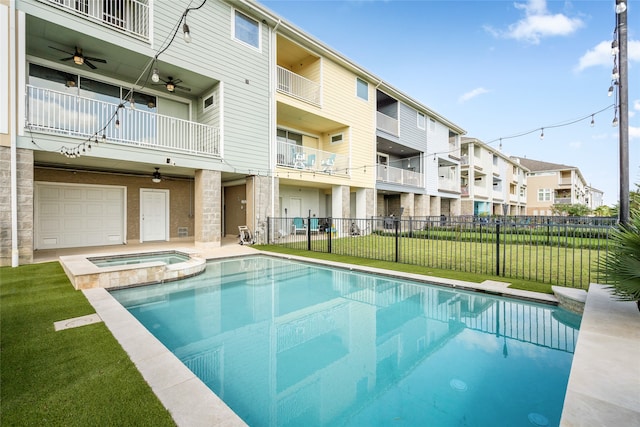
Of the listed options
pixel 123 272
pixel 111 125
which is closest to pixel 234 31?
pixel 111 125

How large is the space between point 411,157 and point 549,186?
117ft

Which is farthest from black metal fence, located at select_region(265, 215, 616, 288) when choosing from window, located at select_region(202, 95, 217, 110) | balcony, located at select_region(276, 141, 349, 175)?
window, located at select_region(202, 95, 217, 110)

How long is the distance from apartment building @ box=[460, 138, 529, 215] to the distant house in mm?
4774

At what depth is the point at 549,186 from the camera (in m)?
44.2

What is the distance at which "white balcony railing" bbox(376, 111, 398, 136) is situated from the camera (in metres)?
18.5

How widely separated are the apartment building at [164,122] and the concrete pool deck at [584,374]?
5.21m

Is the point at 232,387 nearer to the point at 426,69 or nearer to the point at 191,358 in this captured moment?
the point at 191,358

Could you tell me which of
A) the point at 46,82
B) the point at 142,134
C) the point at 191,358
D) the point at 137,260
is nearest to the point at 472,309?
the point at 191,358

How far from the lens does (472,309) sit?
4.99 m

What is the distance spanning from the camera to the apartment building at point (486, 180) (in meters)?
28.8

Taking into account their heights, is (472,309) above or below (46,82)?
below

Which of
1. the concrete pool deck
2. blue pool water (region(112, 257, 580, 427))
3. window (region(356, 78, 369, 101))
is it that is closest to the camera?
the concrete pool deck

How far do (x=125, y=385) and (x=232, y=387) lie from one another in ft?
2.99

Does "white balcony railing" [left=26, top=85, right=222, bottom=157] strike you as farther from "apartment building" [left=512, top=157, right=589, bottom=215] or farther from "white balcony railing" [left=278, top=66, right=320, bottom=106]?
"apartment building" [left=512, top=157, right=589, bottom=215]
